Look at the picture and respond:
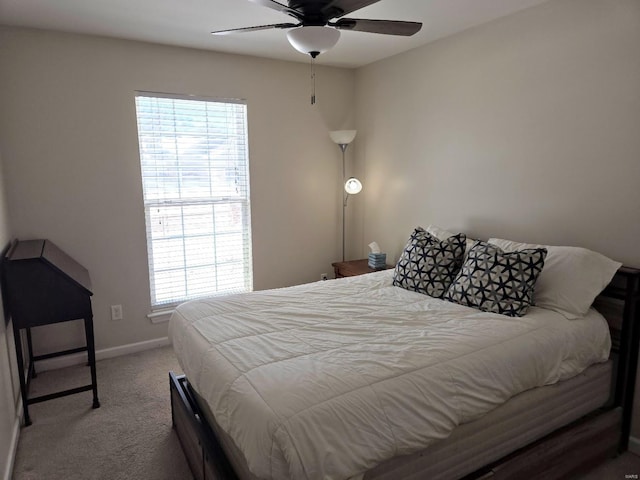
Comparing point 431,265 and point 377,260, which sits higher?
point 431,265

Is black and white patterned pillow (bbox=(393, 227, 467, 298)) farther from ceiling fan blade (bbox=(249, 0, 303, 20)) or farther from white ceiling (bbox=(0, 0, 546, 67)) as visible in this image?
ceiling fan blade (bbox=(249, 0, 303, 20))

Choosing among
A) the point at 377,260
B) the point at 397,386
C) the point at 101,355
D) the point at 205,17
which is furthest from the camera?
the point at 377,260

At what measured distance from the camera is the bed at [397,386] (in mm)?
1452

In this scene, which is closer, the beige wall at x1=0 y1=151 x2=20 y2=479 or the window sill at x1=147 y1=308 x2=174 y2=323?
the beige wall at x1=0 y1=151 x2=20 y2=479

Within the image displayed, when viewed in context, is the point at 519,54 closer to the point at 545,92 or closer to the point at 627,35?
the point at 545,92

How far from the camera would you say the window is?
349cm

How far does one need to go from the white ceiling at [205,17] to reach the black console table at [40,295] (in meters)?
1.52

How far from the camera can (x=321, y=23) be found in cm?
192

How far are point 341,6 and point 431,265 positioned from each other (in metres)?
1.64

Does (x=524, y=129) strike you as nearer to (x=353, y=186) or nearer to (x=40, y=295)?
(x=353, y=186)

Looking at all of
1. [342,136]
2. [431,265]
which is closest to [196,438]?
[431,265]

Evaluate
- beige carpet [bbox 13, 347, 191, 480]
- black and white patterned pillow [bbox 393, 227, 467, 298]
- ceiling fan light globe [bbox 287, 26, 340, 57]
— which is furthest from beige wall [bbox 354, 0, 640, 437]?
beige carpet [bbox 13, 347, 191, 480]

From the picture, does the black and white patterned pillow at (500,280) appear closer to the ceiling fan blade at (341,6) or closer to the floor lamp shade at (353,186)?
the ceiling fan blade at (341,6)

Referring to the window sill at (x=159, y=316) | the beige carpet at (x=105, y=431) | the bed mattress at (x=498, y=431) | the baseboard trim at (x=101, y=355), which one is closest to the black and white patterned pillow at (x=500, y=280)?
the bed mattress at (x=498, y=431)
